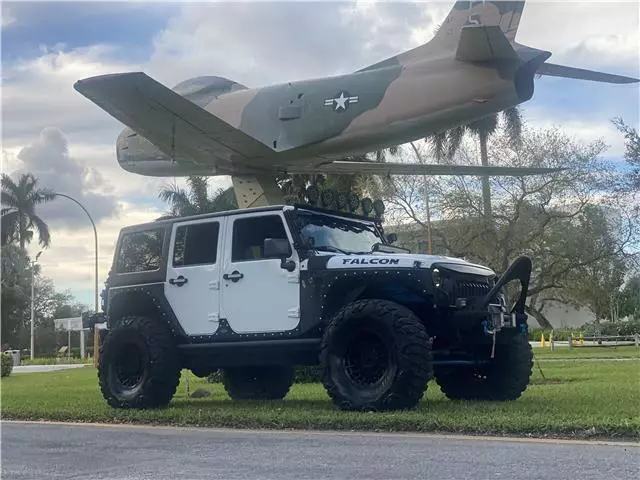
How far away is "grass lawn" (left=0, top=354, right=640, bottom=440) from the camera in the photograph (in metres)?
6.63

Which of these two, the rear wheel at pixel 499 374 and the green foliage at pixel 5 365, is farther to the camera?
the green foliage at pixel 5 365

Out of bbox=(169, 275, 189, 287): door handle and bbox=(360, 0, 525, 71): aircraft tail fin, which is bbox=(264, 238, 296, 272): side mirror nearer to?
bbox=(169, 275, 189, 287): door handle

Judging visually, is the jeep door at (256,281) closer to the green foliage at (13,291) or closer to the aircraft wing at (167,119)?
the aircraft wing at (167,119)

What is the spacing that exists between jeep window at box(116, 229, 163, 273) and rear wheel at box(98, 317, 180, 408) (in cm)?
69

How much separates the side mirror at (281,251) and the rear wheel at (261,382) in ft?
7.67

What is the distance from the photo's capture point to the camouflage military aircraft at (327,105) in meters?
11.4

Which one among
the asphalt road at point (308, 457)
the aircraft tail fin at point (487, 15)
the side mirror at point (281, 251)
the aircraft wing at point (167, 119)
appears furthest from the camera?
the aircraft tail fin at point (487, 15)

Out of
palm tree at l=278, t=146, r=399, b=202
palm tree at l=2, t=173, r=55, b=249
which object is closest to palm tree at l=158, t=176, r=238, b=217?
palm tree at l=278, t=146, r=399, b=202

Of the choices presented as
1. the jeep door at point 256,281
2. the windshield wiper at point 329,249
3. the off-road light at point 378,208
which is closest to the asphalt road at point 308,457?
the jeep door at point 256,281

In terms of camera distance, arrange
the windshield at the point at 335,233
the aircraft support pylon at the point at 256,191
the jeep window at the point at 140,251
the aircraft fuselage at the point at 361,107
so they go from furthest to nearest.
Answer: the aircraft support pylon at the point at 256,191 → the aircraft fuselage at the point at 361,107 → the jeep window at the point at 140,251 → the windshield at the point at 335,233

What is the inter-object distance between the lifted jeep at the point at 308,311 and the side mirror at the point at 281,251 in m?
0.01

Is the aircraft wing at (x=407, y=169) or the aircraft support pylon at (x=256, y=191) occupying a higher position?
the aircraft wing at (x=407, y=169)

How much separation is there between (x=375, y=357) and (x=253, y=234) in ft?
6.93

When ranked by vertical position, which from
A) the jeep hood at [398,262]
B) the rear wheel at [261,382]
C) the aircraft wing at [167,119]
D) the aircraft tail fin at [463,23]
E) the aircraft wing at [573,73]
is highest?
the aircraft tail fin at [463,23]
